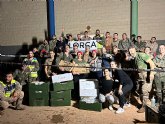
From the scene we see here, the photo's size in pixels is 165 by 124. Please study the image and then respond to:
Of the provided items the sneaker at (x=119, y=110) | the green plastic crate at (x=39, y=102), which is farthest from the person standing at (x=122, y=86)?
the green plastic crate at (x=39, y=102)

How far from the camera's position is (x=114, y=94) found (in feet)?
30.6

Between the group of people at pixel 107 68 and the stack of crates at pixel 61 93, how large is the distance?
773mm

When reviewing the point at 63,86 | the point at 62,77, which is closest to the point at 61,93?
the point at 63,86

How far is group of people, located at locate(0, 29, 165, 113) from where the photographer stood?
896cm

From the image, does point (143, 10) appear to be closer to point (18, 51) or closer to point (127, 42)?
point (127, 42)

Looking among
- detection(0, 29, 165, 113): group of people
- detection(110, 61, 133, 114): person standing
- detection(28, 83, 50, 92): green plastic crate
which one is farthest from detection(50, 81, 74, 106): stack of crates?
detection(110, 61, 133, 114): person standing

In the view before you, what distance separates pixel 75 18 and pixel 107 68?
8.22m

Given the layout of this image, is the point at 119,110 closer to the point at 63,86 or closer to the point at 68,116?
the point at 68,116

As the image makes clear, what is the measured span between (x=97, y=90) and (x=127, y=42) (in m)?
4.02

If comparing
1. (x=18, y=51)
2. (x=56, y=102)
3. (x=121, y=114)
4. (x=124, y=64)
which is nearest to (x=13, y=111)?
(x=56, y=102)

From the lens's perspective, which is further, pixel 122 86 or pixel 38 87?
pixel 38 87

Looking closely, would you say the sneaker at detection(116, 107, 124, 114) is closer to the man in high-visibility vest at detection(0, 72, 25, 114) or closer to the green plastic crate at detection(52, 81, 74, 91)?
the green plastic crate at detection(52, 81, 74, 91)

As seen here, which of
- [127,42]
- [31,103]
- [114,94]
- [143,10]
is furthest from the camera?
[143,10]

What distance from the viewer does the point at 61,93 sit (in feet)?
31.9
